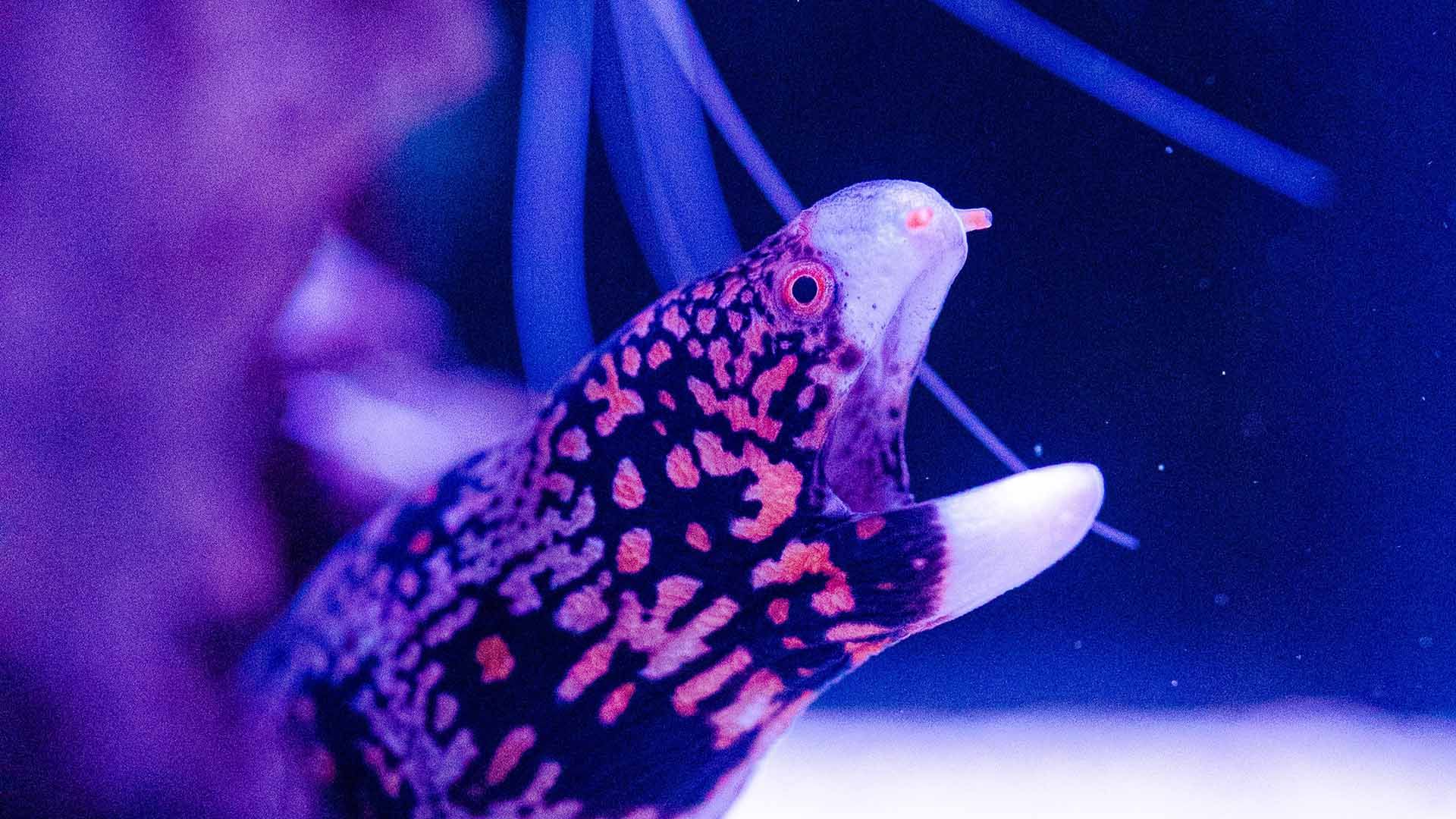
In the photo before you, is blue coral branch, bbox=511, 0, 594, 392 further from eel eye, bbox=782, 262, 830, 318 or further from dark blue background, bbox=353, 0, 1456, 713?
eel eye, bbox=782, 262, 830, 318

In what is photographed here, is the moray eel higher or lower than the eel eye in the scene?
lower

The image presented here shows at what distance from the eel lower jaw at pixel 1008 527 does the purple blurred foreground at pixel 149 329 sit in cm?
109

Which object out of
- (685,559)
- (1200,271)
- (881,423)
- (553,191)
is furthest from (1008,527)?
(553,191)

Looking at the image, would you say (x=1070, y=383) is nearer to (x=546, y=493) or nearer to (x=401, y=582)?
(x=546, y=493)

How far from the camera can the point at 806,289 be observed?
1196 millimetres

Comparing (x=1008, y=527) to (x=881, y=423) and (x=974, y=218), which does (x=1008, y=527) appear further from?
(x=974, y=218)

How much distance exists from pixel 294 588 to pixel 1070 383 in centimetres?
180

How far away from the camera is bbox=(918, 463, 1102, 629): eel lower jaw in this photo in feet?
3.76

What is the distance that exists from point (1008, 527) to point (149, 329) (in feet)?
4.02

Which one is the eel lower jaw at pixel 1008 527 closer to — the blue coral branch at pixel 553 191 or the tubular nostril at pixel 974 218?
the tubular nostril at pixel 974 218

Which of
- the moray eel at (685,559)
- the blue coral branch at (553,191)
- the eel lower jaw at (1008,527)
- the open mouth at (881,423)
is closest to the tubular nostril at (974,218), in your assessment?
the moray eel at (685,559)

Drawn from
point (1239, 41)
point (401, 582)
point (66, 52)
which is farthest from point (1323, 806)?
point (66, 52)

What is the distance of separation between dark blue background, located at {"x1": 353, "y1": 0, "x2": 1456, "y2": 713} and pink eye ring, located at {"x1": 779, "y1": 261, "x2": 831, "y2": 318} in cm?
101

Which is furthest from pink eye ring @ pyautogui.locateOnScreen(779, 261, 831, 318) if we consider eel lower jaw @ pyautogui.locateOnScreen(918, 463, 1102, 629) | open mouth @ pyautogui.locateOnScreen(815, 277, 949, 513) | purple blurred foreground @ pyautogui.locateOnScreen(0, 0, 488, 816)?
purple blurred foreground @ pyautogui.locateOnScreen(0, 0, 488, 816)
